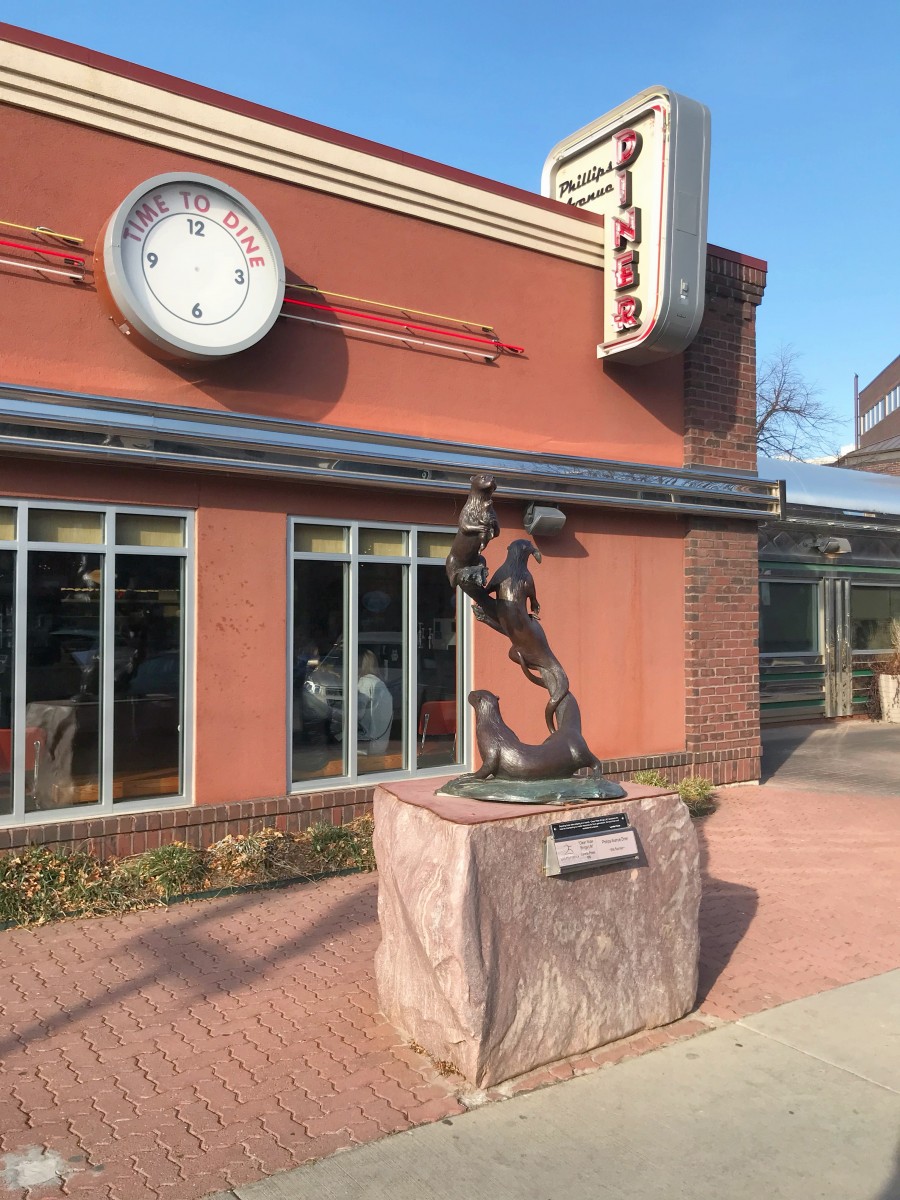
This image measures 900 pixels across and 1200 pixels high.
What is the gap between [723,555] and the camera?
35.3 ft

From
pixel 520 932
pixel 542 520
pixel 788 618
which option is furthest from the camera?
pixel 788 618

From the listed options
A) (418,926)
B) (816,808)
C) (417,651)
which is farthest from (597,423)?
(418,926)

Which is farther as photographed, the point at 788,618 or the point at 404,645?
the point at 788,618

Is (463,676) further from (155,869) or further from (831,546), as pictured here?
(831,546)

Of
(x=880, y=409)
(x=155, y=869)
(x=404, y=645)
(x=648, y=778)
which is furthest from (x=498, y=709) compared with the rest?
(x=880, y=409)

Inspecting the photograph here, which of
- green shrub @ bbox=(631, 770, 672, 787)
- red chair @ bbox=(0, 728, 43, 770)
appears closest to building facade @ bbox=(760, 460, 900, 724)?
green shrub @ bbox=(631, 770, 672, 787)

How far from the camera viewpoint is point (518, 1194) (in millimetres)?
3465

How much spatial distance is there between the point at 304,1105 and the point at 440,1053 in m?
0.65

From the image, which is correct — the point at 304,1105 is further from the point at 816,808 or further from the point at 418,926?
the point at 816,808

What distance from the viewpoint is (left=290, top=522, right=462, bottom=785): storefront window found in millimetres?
8164

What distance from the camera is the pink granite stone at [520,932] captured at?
4.23m

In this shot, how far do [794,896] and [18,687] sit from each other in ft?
18.1

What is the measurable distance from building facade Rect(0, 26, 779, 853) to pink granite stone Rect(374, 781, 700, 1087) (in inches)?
119

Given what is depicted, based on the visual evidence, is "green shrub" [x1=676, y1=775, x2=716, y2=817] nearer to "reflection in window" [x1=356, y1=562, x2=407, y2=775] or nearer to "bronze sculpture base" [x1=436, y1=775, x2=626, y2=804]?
"reflection in window" [x1=356, y1=562, x2=407, y2=775]
